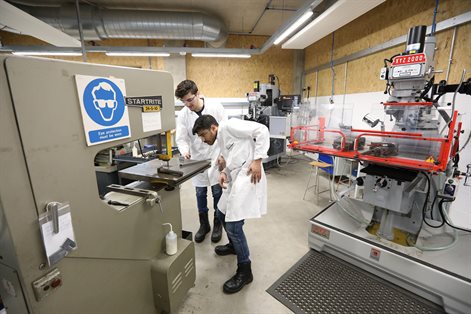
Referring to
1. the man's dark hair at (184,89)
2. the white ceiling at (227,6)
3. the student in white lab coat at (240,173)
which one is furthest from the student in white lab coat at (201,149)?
the white ceiling at (227,6)

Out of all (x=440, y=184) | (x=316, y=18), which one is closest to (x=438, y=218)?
(x=440, y=184)

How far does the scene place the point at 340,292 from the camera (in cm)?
169

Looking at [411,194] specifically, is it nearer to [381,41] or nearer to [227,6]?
[381,41]

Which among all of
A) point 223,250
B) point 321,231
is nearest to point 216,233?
point 223,250

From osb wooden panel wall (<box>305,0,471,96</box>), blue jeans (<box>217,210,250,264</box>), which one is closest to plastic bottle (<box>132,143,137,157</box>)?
blue jeans (<box>217,210,250,264</box>)

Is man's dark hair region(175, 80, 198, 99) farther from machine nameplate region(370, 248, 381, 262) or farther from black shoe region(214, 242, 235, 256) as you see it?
machine nameplate region(370, 248, 381, 262)

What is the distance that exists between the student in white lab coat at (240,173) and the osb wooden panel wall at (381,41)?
2600 millimetres

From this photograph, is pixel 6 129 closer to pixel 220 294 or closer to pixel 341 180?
pixel 220 294

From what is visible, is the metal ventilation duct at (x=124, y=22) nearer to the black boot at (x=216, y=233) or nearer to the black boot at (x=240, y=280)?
the black boot at (x=216, y=233)

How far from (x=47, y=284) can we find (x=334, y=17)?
4239 millimetres

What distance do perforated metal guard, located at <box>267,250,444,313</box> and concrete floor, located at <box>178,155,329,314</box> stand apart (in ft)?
0.30

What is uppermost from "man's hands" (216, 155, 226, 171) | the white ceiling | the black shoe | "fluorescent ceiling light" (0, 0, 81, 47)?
the white ceiling

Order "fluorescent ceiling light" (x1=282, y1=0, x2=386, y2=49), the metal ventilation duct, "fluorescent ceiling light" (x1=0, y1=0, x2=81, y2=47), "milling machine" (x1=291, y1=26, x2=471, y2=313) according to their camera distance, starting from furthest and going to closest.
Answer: the metal ventilation duct
"fluorescent ceiling light" (x1=282, y1=0, x2=386, y2=49)
"fluorescent ceiling light" (x1=0, y1=0, x2=81, y2=47)
"milling machine" (x1=291, y1=26, x2=471, y2=313)

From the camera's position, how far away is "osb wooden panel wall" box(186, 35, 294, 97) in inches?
240
